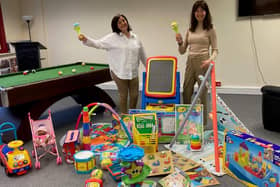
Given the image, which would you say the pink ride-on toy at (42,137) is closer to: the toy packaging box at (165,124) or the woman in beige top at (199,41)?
the toy packaging box at (165,124)

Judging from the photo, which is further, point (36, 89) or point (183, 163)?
point (36, 89)

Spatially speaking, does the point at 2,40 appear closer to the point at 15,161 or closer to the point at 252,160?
the point at 15,161

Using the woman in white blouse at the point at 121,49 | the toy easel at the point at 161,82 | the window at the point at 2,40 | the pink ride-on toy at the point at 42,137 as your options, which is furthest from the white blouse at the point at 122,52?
the window at the point at 2,40

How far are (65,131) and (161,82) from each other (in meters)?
1.31

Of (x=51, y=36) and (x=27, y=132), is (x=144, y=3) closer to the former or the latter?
(x=51, y=36)

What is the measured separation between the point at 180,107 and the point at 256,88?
2464 millimetres

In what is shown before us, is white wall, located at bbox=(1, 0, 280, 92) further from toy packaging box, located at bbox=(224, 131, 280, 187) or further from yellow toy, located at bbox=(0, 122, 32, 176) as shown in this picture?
yellow toy, located at bbox=(0, 122, 32, 176)

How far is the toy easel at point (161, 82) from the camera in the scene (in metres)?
3.06

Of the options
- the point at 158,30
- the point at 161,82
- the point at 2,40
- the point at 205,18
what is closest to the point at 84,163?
the point at 161,82

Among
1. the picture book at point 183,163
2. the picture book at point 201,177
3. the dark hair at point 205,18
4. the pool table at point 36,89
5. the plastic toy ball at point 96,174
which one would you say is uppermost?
the dark hair at point 205,18

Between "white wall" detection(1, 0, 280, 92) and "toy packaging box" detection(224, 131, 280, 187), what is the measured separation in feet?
9.27

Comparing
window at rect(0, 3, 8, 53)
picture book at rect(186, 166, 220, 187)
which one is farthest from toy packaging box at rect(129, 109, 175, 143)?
window at rect(0, 3, 8, 53)

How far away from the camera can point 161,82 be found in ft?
10.2

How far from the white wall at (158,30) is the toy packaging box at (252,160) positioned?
2.83m
